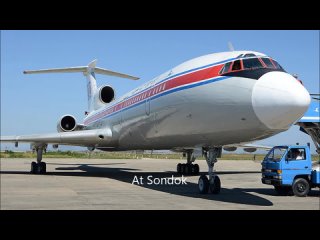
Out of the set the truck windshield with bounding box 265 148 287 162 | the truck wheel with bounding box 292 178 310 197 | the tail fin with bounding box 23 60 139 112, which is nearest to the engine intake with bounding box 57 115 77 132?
the tail fin with bounding box 23 60 139 112

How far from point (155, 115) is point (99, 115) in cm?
1160

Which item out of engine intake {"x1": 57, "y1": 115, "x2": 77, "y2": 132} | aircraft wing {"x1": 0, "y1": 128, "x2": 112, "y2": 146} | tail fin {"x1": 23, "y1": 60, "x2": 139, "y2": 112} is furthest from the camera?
tail fin {"x1": 23, "y1": 60, "x2": 139, "y2": 112}

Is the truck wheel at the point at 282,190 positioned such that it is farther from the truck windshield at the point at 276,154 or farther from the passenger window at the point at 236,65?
the passenger window at the point at 236,65

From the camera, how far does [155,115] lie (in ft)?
48.8

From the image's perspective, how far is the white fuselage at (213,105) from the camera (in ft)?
32.3

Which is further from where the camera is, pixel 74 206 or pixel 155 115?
pixel 155 115

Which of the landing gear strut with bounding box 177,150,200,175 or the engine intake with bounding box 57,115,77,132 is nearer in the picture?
the landing gear strut with bounding box 177,150,200,175

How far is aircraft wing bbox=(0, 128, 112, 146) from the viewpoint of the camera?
2133cm

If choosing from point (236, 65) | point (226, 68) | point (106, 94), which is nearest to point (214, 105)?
point (226, 68)

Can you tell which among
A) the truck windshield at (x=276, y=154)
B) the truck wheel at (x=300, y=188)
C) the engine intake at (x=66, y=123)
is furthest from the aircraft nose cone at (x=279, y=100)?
the engine intake at (x=66, y=123)

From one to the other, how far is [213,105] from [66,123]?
17.5m

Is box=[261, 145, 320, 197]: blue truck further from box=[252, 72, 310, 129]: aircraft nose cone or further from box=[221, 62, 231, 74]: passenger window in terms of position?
box=[221, 62, 231, 74]: passenger window
